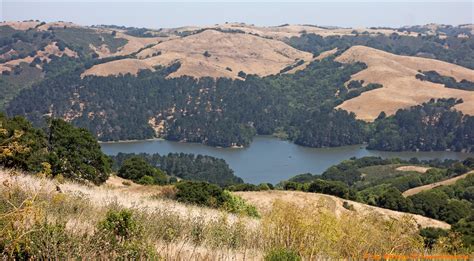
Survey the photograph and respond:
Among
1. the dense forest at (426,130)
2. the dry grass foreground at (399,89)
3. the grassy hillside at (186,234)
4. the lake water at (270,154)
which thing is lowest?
the lake water at (270,154)

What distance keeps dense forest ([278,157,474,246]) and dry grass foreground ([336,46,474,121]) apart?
145 feet

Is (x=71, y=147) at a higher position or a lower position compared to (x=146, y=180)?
higher

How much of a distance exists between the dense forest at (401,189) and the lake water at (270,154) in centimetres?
1305

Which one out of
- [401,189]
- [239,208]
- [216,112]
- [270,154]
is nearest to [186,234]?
[239,208]

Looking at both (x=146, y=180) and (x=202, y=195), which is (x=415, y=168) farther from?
(x=202, y=195)

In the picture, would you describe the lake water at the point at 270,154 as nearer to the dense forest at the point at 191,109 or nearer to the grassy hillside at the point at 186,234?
the dense forest at the point at 191,109

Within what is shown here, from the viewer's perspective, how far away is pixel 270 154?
457ft

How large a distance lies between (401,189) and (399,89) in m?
99.9

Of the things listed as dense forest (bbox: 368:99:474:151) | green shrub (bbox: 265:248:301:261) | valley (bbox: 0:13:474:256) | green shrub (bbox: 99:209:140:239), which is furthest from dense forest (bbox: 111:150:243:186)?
green shrub (bbox: 265:248:301:261)

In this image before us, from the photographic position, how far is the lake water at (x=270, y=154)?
118m

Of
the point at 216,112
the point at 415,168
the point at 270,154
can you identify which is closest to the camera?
the point at 415,168

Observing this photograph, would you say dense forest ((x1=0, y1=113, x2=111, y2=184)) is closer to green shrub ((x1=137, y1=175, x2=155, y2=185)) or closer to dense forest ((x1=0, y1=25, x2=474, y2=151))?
green shrub ((x1=137, y1=175, x2=155, y2=185))

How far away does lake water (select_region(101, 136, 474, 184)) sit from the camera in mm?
117644

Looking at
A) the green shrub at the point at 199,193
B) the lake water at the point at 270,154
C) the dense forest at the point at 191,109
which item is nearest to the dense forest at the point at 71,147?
the green shrub at the point at 199,193
